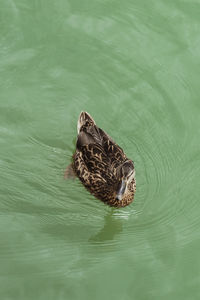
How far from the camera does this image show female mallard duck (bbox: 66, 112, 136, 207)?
661 cm

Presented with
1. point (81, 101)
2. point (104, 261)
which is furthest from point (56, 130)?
point (104, 261)

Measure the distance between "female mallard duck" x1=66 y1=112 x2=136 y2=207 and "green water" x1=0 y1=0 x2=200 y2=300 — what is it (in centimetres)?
20

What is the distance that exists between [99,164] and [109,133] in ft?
2.78

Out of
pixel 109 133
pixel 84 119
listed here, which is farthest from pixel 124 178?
pixel 109 133

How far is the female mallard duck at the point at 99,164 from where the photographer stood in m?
6.61

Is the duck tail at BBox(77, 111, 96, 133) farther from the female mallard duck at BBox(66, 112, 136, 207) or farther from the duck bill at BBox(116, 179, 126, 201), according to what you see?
the duck bill at BBox(116, 179, 126, 201)

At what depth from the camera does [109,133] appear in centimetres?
747

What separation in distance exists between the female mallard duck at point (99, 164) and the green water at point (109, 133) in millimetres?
202

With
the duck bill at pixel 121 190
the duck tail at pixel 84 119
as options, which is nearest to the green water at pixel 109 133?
the duck tail at pixel 84 119

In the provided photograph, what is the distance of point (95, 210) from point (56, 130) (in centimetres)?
129

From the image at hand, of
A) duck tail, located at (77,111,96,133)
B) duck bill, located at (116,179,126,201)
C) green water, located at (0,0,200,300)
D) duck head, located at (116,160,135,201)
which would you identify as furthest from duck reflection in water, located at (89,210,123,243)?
duck tail, located at (77,111,96,133)

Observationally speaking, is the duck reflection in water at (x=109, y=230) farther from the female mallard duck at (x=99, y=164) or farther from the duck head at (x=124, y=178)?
the duck head at (x=124, y=178)

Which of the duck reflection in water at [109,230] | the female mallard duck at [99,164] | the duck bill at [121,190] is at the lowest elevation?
the duck reflection in water at [109,230]

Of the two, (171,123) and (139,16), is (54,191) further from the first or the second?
(139,16)
